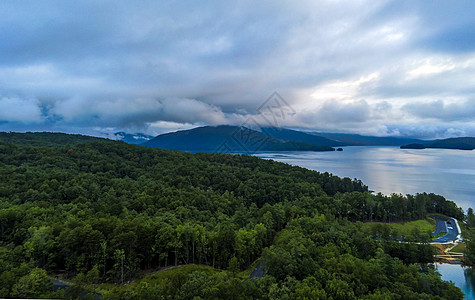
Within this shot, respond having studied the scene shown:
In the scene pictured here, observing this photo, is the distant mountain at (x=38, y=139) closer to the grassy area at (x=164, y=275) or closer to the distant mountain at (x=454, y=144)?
the grassy area at (x=164, y=275)

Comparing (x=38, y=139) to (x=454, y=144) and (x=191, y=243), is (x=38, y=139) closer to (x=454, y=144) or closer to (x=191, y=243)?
(x=191, y=243)

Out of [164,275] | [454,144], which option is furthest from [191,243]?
[454,144]

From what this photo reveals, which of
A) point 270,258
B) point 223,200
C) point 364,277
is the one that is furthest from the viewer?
point 223,200

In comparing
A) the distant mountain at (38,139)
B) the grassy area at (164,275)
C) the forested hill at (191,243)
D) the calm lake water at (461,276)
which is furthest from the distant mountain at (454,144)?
the distant mountain at (38,139)

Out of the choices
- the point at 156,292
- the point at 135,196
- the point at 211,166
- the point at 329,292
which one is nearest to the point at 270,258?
the point at 329,292

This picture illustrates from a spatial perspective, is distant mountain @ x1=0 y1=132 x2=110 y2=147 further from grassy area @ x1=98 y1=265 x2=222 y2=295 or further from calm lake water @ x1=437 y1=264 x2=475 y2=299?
calm lake water @ x1=437 y1=264 x2=475 y2=299

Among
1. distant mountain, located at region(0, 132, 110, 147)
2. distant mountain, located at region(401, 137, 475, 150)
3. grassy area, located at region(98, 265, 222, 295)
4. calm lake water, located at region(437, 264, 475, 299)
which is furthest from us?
distant mountain, located at region(401, 137, 475, 150)

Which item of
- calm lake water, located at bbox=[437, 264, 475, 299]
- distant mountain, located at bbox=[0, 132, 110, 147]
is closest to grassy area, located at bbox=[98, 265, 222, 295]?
calm lake water, located at bbox=[437, 264, 475, 299]

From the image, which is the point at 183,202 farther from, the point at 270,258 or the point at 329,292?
the point at 329,292
